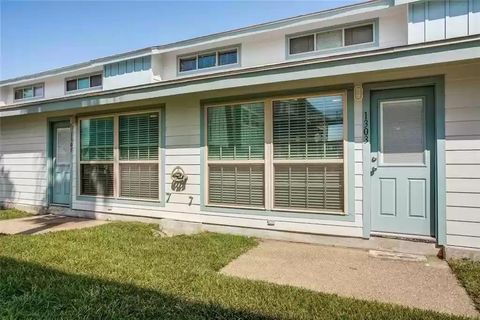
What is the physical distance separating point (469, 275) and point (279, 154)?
282 cm

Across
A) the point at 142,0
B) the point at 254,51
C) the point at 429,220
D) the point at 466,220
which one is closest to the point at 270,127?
the point at 254,51

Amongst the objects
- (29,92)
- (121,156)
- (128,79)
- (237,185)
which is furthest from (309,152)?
(29,92)

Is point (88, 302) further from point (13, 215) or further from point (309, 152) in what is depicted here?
point (13, 215)

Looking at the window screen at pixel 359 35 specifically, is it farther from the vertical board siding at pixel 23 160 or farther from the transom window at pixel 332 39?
the vertical board siding at pixel 23 160

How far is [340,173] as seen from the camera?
4832mm

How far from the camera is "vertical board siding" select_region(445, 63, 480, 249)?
4047 millimetres

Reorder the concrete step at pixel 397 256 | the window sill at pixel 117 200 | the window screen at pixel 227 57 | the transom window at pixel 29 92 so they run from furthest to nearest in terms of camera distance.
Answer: the transom window at pixel 29 92 → the window screen at pixel 227 57 → the window sill at pixel 117 200 → the concrete step at pixel 397 256

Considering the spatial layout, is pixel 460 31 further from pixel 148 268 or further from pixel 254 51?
pixel 148 268

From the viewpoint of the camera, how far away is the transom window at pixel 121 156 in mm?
6598

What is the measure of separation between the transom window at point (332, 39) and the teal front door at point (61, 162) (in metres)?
5.53

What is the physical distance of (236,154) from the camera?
5.66 m

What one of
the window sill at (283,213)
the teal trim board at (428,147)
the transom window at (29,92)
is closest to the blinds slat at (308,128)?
the teal trim board at (428,147)

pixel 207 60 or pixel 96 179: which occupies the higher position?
pixel 207 60

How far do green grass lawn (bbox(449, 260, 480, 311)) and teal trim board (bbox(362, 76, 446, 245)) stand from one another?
0.37 meters
